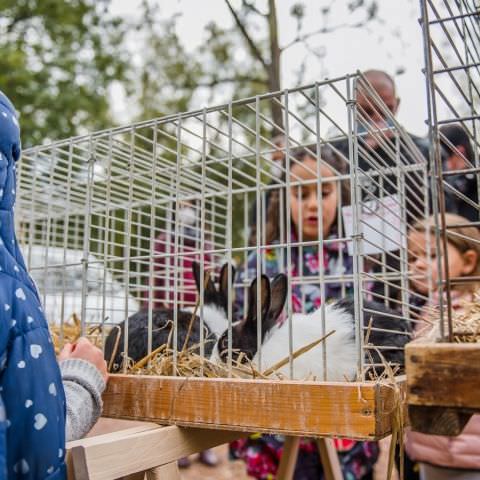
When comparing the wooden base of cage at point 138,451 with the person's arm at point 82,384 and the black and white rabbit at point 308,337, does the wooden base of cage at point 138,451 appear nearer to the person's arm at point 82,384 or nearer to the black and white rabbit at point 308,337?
the person's arm at point 82,384

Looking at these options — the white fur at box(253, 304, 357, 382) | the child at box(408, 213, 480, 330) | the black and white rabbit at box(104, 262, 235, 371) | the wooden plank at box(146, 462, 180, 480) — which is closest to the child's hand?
the black and white rabbit at box(104, 262, 235, 371)

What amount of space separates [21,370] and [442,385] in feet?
1.90

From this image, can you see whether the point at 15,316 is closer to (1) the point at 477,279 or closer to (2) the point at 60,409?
(2) the point at 60,409

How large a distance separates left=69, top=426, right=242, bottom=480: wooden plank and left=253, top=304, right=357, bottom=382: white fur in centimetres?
20

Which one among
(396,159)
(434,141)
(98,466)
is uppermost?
(396,159)

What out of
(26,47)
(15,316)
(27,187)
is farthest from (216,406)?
(26,47)

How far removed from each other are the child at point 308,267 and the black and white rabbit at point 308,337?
1.78 feet

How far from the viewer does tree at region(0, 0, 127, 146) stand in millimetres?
9148

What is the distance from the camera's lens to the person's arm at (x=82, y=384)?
107cm

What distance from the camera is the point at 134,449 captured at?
1005mm

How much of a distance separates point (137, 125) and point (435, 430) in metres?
0.91

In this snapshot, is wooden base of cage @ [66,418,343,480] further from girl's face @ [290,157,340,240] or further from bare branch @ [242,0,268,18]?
bare branch @ [242,0,268,18]

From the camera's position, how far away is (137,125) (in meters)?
1.36

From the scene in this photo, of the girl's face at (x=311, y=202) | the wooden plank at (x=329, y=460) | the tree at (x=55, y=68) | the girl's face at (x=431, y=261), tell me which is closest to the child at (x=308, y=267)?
the girl's face at (x=311, y=202)
